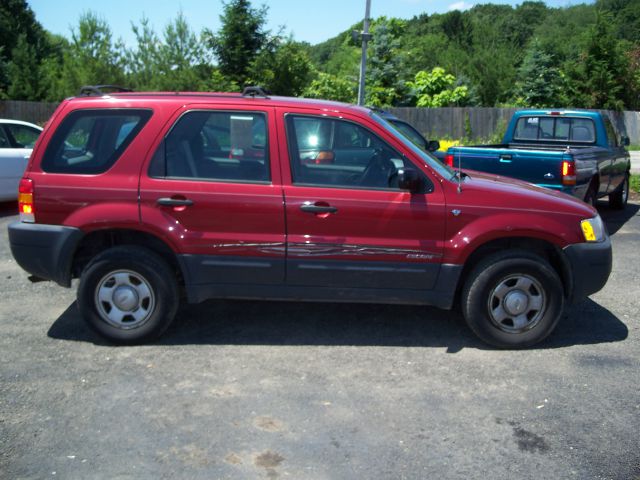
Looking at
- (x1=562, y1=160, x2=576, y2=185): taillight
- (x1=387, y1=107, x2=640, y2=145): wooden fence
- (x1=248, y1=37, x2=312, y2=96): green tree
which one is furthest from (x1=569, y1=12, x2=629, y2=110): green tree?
(x1=562, y1=160, x2=576, y2=185): taillight

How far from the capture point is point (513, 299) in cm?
508

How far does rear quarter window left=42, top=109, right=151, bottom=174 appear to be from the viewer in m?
5.00

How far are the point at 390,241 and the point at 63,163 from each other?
2.48 meters

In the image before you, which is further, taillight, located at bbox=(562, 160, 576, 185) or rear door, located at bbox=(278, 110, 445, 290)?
taillight, located at bbox=(562, 160, 576, 185)

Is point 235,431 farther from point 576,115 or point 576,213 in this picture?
point 576,115

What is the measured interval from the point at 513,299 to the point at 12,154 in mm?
8769

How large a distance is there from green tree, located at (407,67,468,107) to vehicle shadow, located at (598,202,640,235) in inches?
1141

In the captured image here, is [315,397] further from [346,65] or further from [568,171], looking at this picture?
→ [346,65]

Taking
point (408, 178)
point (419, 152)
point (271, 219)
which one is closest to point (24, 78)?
point (271, 219)

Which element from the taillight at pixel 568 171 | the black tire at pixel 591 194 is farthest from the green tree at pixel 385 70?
the taillight at pixel 568 171

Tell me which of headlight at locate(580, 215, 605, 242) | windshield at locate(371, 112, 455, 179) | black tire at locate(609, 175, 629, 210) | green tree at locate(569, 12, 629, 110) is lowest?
black tire at locate(609, 175, 629, 210)

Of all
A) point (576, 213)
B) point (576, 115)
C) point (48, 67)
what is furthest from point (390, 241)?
point (48, 67)

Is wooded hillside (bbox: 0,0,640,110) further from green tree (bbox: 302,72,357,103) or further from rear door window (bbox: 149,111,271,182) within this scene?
rear door window (bbox: 149,111,271,182)

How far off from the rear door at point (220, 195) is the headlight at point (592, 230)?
2264mm
